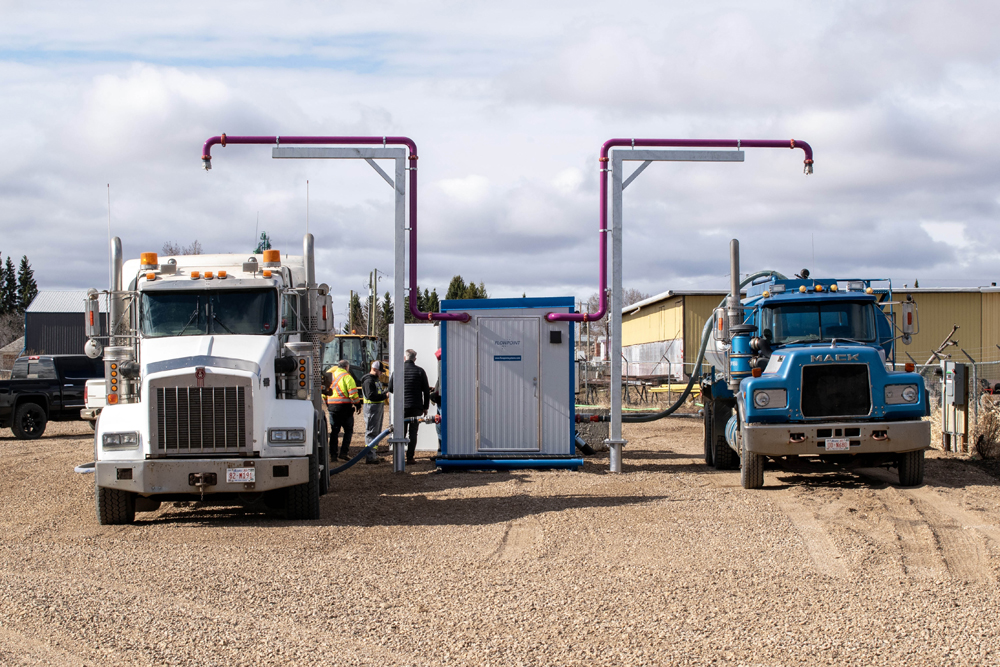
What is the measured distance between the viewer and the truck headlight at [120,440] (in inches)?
376

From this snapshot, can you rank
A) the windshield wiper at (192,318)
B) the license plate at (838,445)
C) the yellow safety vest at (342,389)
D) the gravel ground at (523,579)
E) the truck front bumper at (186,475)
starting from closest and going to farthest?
the gravel ground at (523,579) → the truck front bumper at (186,475) → the windshield wiper at (192,318) → the license plate at (838,445) → the yellow safety vest at (342,389)

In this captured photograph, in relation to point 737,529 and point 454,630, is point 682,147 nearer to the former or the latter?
point 737,529

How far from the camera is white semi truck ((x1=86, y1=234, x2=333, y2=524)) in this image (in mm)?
9562

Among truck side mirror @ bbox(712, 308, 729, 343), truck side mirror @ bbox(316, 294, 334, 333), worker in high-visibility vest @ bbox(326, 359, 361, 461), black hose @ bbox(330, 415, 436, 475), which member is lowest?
black hose @ bbox(330, 415, 436, 475)

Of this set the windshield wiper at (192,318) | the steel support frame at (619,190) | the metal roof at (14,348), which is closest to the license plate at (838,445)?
the steel support frame at (619,190)

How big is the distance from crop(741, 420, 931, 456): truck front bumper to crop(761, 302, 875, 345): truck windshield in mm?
1521

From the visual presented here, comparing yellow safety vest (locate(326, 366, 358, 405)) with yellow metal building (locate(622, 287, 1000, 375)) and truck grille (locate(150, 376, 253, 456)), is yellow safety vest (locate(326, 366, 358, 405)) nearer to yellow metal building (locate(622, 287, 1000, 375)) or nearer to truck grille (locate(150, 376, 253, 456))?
truck grille (locate(150, 376, 253, 456))

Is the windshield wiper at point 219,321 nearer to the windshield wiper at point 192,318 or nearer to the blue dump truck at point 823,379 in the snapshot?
the windshield wiper at point 192,318

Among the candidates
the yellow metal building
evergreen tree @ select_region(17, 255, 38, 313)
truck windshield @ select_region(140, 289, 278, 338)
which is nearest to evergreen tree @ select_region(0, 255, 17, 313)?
evergreen tree @ select_region(17, 255, 38, 313)

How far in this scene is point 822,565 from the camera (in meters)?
7.66

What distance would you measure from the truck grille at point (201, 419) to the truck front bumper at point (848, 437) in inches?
237

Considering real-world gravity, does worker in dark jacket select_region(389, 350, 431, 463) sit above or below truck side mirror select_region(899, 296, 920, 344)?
below

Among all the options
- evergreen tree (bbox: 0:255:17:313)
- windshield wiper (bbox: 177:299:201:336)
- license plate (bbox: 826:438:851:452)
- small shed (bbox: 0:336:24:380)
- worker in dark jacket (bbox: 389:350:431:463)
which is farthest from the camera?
evergreen tree (bbox: 0:255:17:313)

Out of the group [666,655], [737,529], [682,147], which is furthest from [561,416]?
[666,655]
